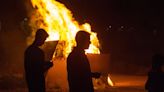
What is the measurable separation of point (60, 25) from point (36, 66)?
10540 mm

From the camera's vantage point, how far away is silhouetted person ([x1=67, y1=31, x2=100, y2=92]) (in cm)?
684

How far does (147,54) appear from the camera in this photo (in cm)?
3397

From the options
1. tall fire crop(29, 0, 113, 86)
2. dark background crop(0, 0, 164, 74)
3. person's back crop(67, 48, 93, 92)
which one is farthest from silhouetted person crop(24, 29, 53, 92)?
dark background crop(0, 0, 164, 74)

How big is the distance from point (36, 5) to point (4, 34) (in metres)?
11.2

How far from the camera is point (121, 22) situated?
1601 inches

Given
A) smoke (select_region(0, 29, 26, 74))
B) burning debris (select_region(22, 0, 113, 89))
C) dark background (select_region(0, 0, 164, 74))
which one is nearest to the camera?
burning debris (select_region(22, 0, 113, 89))

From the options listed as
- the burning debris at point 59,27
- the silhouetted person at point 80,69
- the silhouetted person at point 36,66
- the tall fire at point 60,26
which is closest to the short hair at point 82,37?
the silhouetted person at point 80,69

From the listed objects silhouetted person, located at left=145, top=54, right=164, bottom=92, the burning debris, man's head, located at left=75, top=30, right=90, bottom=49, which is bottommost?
silhouetted person, located at left=145, top=54, right=164, bottom=92

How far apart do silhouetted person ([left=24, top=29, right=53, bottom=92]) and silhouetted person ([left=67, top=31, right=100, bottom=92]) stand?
2.06 feet

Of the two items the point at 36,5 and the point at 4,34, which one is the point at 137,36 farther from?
the point at 36,5

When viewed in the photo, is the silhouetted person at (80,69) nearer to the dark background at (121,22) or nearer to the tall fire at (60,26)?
the tall fire at (60,26)

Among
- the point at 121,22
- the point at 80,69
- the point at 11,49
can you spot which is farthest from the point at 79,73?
the point at 121,22

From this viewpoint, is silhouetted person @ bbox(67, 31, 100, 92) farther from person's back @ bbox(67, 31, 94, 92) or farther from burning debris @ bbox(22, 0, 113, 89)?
burning debris @ bbox(22, 0, 113, 89)

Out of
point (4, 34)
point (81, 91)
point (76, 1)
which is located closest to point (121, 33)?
point (76, 1)
